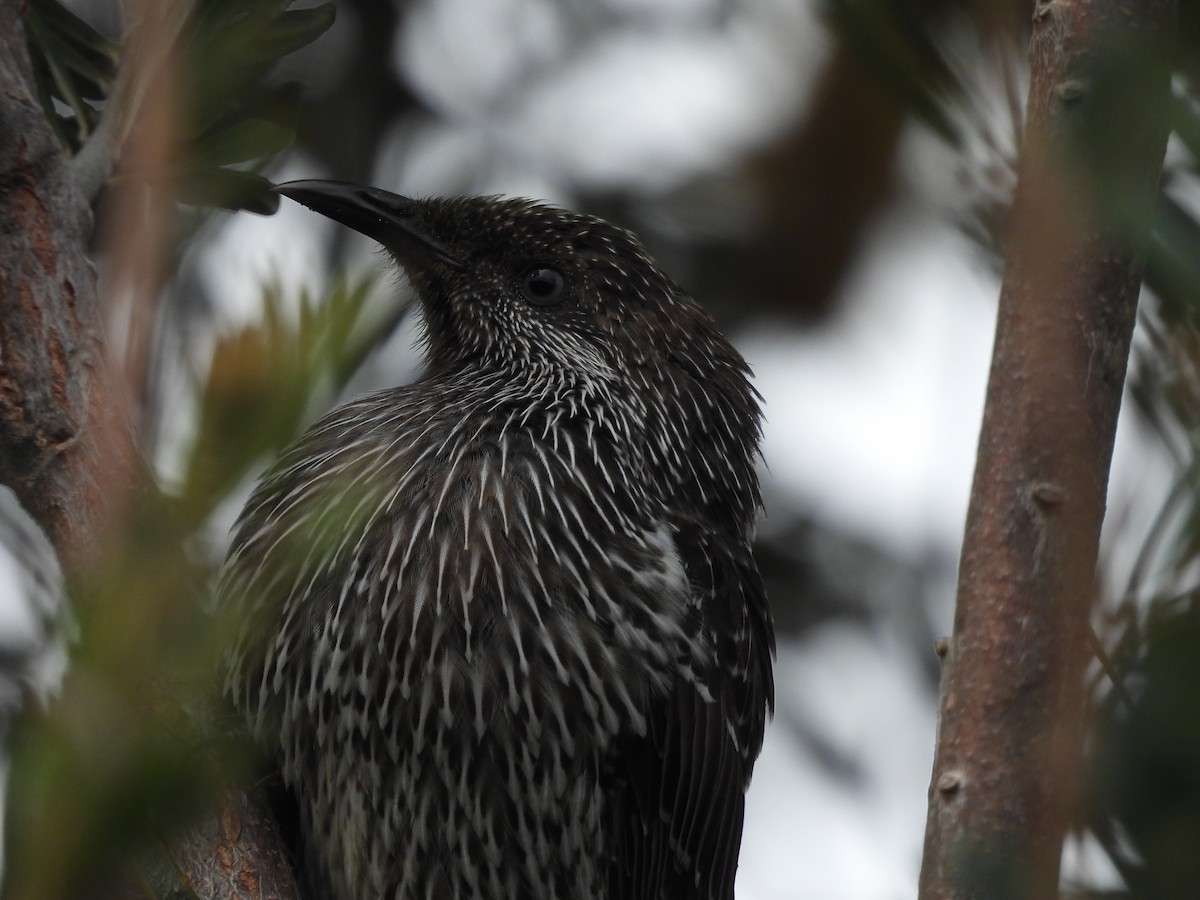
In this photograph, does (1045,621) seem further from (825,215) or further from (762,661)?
(825,215)

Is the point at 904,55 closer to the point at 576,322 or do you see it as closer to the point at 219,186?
the point at 219,186

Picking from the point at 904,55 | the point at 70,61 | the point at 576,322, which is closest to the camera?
the point at 904,55

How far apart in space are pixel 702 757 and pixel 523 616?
1.73ft

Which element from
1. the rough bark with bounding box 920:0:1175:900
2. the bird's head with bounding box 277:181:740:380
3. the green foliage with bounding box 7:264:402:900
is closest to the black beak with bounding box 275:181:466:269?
the bird's head with bounding box 277:181:740:380

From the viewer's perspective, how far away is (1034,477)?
164 cm

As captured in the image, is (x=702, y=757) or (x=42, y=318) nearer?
(x=42, y=318)

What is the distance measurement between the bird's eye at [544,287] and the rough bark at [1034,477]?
2034mm

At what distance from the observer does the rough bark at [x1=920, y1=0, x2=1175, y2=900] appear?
137 centimetres

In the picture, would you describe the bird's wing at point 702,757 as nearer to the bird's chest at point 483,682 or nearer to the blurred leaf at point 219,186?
the bird's chest at point 483,682

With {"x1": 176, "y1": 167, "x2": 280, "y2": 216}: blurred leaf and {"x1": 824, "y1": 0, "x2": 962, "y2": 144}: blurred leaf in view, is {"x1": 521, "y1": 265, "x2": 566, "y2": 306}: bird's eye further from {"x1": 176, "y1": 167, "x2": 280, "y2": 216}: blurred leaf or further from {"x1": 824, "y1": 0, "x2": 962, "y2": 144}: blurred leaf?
{"x1": 824, "y1": 0, "x2": 962, "y2": 144}: blurred leaf

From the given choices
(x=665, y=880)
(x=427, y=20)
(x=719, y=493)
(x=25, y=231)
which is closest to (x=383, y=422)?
(x=719, y=493)

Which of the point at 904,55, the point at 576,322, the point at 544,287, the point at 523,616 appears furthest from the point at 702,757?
the point at 904,55

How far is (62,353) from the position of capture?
196 centimetres

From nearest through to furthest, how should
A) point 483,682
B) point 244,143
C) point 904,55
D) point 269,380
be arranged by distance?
point 269,380 < point 904,55 < point 244,143 < point 483,682
